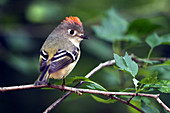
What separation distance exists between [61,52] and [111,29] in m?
0.92

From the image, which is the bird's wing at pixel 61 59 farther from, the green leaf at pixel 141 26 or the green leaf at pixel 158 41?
the green leaf at pixel 141 26

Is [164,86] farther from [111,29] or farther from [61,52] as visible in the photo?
[111,29]

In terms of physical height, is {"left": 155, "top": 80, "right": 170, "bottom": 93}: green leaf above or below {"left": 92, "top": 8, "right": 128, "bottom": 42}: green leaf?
below

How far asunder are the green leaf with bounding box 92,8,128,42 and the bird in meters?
0.26

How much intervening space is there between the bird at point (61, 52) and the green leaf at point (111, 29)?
259mm

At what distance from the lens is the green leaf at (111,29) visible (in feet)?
10.5

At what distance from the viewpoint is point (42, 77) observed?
2.28 metres

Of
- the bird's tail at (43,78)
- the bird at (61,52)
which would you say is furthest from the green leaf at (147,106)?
the bird's tail at (43,78)

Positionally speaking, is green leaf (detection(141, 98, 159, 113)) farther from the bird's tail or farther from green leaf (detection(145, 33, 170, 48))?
green leaf (detection(145, 33, 170, 48))

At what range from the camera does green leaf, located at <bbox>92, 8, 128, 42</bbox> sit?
3.20 m

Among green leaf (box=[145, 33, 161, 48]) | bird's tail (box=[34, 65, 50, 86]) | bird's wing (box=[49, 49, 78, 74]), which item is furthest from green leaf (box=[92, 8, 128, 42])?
bird's tail (box=[34, 65, 50, 86])

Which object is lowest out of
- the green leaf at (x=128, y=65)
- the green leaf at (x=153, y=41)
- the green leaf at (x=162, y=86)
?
the green leaf at (x=162, y=86)

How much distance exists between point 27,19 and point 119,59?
2.89m

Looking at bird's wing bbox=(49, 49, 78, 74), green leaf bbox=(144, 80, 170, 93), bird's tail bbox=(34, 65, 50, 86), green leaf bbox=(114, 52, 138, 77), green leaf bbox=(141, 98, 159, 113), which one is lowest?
green leaf bbox=(141, 98, 159, 113)
